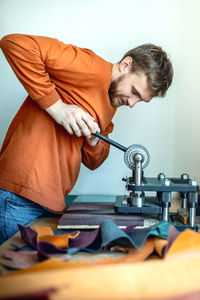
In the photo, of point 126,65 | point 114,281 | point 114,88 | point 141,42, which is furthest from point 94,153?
point 114,281

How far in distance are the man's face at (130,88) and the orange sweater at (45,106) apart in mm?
70

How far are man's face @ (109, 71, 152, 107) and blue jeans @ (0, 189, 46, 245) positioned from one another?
586mm

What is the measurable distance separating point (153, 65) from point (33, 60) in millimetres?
495

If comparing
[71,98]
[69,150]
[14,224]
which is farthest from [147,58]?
[14,224]

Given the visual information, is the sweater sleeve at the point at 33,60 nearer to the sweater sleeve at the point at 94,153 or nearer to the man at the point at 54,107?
the man at the point at 54,107

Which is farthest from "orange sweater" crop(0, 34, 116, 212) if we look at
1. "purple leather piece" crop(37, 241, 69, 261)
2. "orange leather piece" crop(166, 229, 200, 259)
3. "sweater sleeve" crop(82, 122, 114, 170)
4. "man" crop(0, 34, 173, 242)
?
"orange leather piece" crop(166, 229, 200, 259)

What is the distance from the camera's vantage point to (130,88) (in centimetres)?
140

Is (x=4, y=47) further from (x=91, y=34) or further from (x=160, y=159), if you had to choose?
(x=160, y=159)

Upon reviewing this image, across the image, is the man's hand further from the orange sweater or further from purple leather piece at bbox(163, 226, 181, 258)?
purple leather piece at bbox(163, 226, 181, 258)

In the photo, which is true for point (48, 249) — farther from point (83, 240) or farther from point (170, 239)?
point (170, 239)

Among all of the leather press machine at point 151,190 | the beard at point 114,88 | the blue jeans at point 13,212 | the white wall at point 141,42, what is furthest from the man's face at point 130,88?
the blue jeans at point 13,212

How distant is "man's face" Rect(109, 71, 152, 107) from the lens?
137 cm

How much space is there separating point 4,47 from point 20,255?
800 mm

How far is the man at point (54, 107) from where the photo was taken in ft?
3.95
